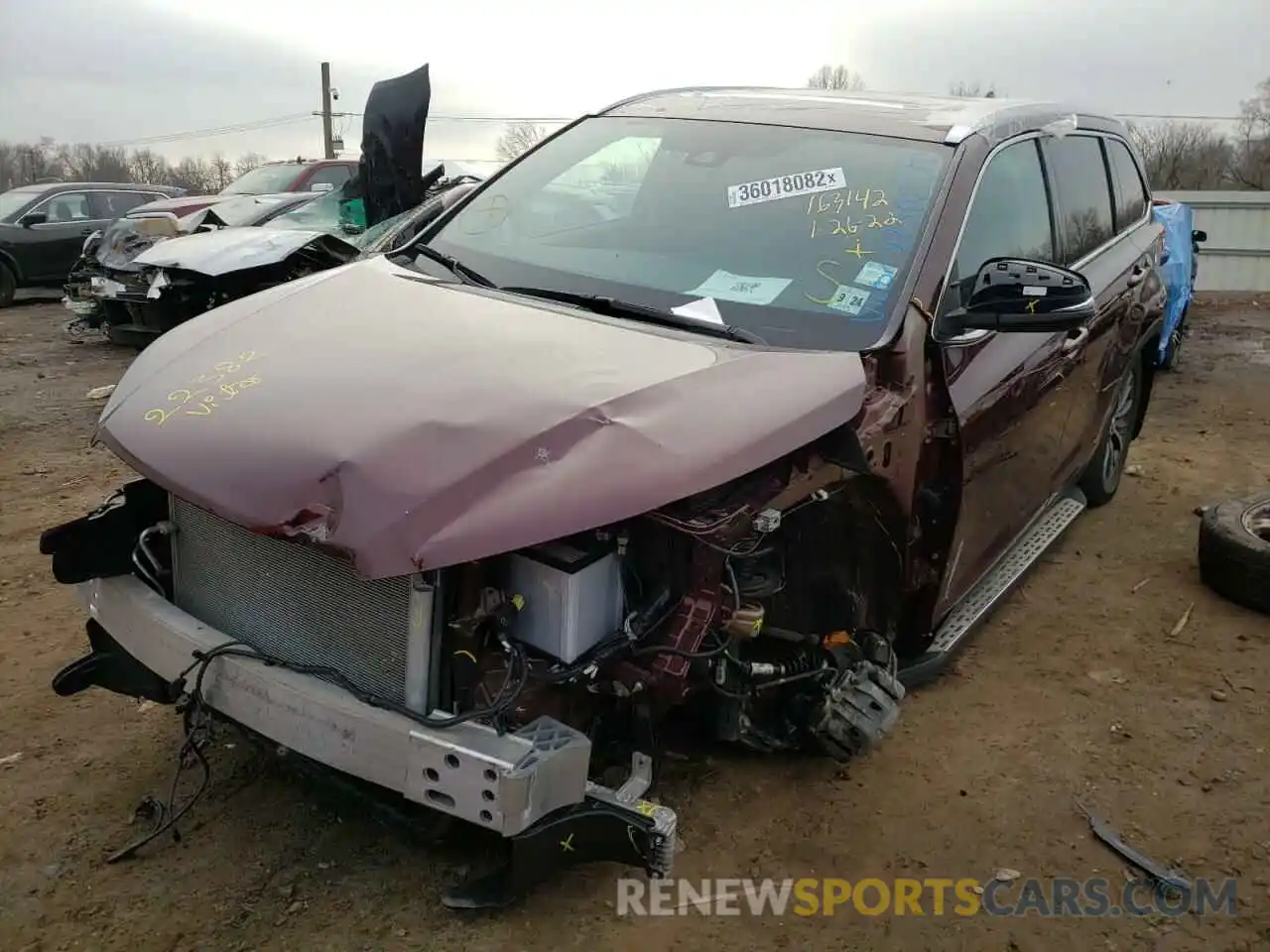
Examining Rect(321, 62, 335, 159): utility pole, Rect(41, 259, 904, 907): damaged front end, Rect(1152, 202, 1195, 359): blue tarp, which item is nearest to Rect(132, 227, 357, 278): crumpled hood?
Rect(41, 259, 904, 907): damaged front end

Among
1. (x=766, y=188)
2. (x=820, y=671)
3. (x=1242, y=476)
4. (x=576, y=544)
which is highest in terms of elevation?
(x=766, y=188)

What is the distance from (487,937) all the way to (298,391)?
52.3 inches

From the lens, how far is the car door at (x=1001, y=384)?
3115 millimetres

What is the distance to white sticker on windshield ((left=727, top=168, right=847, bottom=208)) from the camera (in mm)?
3254

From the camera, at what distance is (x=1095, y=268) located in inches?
170

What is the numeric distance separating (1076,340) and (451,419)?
2757 millimetres

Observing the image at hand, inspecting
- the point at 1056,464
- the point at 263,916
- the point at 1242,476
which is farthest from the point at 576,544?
the point at 1242,476

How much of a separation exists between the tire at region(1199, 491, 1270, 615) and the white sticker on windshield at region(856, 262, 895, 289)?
2.47 meters

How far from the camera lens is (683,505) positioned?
2322 millimetres

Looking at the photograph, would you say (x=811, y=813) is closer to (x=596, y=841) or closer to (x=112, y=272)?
(x=596, y=841)

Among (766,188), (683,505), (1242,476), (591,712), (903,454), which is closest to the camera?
(683,505)

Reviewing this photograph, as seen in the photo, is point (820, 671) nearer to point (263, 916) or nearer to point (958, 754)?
point (958, 754)

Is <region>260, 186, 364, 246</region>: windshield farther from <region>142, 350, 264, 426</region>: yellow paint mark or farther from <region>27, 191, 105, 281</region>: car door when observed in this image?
<region>142, 350, 264, 426</region>: yellow paint mark

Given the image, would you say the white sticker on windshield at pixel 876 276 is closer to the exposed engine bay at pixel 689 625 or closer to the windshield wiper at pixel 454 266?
the exposed engine bay at pixel 689 625
